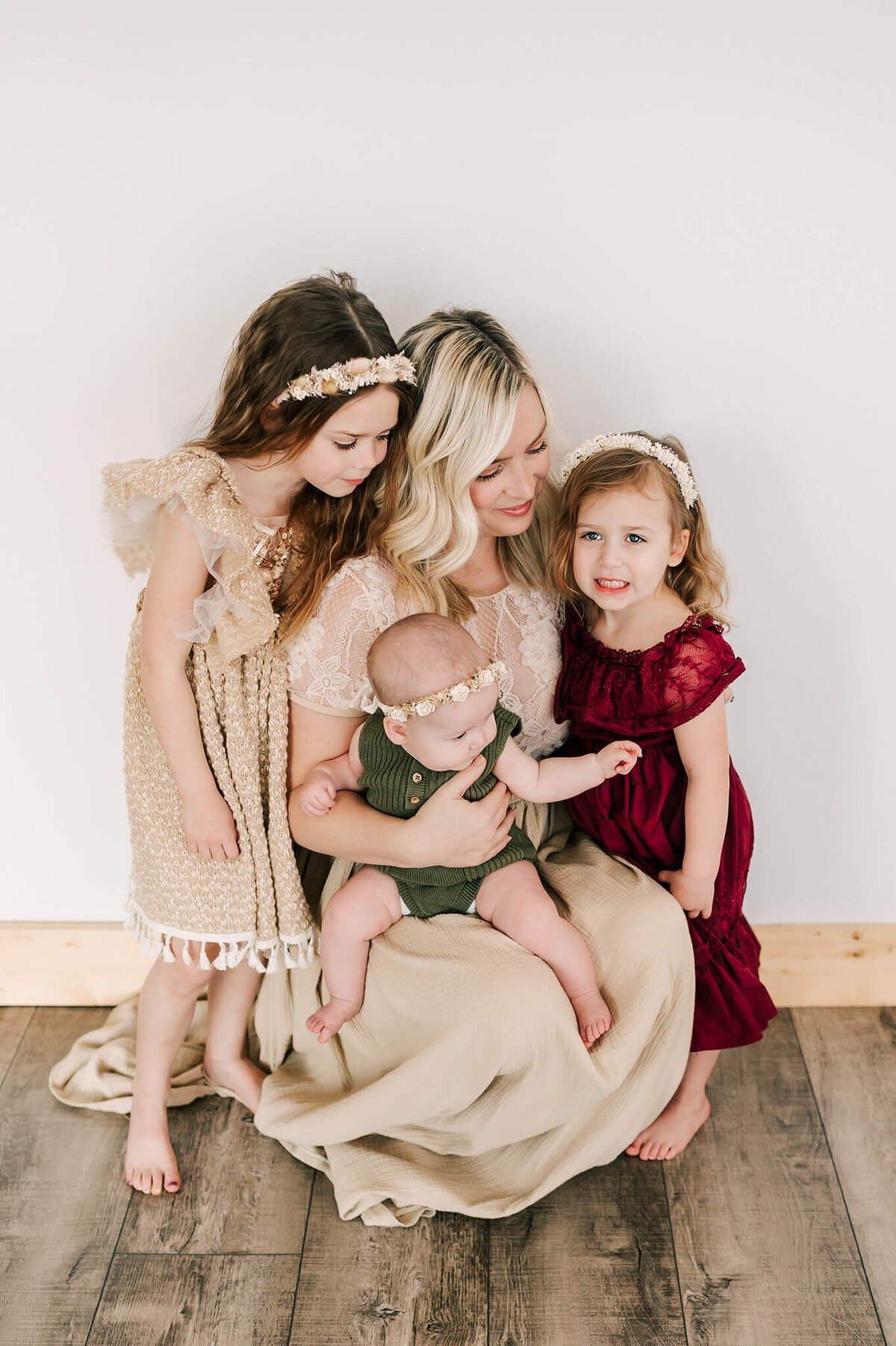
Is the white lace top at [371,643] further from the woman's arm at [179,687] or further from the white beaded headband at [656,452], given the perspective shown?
the white beaded headband at [656,452]

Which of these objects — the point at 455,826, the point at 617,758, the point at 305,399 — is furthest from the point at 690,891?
the point at 305,399

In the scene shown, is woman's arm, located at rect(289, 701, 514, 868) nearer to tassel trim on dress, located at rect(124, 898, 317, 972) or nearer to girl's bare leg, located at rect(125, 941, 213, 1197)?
tassel trim on dress, located at rect(124, 898, 317, 972)

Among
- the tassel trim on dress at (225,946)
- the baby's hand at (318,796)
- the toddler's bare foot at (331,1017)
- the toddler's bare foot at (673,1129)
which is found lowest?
the toddler's bare foot at (673,1129)

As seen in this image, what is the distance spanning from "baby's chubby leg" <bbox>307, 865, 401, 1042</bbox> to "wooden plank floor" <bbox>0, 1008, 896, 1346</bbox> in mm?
320

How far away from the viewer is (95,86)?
1.67 metres

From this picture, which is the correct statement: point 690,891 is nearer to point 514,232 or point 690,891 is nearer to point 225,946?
point 225,946

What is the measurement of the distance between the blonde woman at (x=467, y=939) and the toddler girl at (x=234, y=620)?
0.20 ft

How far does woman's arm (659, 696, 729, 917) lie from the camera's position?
1663 millimetres

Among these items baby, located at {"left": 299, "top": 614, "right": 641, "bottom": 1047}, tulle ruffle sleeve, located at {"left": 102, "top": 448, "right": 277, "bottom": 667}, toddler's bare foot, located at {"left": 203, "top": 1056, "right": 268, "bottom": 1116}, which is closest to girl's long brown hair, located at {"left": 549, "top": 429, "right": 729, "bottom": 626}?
baby, located at {"left": 299, "top": 614, "right": 641, "bottom": 1047}

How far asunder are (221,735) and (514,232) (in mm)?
926

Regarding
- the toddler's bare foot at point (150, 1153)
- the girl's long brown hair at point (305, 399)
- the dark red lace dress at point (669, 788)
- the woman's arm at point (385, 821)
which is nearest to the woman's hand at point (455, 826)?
the woman's arm at point (385, 821)

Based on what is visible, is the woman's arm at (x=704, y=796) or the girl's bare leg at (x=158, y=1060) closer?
the woman's arm at (x=704, y=796)

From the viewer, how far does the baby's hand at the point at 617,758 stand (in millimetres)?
1614

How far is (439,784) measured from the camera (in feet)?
5.41
